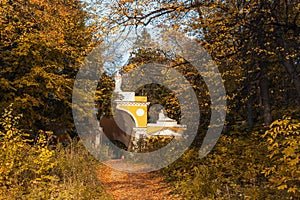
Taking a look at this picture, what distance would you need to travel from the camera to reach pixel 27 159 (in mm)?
6605

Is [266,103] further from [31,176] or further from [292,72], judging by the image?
[31,176]

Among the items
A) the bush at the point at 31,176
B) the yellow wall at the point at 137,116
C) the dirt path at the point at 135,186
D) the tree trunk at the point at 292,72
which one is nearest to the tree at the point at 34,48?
the dirt path at the point at 135,186

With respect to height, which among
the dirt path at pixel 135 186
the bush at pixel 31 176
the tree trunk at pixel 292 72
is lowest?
the dirt path at pixel 135 186

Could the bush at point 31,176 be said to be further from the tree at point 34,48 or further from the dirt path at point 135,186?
the tree at point 34,48

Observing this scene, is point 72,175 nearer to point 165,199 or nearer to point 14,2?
point 165,199

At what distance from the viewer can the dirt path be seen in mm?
7566

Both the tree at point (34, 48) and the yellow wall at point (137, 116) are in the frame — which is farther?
the yellow wall at point (137, 116)

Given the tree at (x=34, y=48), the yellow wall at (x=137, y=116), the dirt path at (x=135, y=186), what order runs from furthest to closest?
the yellow wall at (x=137, y=116) → the tree at (x=34, y=48) → the dirt path at (x=135, y=186)

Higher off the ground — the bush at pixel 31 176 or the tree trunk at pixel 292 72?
the tree trunk at pixel 292 72

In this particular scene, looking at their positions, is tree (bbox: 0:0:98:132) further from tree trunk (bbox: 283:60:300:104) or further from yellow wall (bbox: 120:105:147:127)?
yellow wall (bbox: 120:105:147:127)

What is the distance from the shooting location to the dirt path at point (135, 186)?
7.57 m

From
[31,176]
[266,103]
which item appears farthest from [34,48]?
[266,103]

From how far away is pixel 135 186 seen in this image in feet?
29.2

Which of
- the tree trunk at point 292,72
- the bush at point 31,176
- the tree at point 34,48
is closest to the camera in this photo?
the bush at point 31,176
